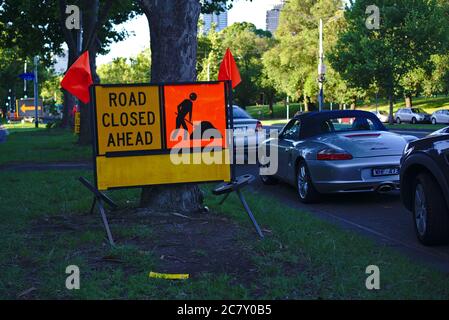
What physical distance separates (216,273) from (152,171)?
6.64 ft

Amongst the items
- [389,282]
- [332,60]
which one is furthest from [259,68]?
[389,282]

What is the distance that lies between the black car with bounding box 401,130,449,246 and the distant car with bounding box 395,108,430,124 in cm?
4965

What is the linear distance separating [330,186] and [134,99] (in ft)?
11.8

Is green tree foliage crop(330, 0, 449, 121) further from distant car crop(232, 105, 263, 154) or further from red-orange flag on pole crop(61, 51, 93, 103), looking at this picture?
red-orange flag on pole crop(61, 51, 93, 103)

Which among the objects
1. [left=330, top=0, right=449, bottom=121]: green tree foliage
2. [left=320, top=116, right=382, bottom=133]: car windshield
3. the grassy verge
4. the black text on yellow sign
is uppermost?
[left=330, top=0, right=449, bottom=121]: green tree foliage

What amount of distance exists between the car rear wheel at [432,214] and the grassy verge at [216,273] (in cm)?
56

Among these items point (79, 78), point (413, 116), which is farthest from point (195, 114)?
point (413, 116)

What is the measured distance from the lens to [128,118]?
22.4 ft

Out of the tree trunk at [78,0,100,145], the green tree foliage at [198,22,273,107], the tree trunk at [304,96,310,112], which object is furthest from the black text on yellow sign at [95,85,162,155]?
the green tree foliage at [198,22,273,107]

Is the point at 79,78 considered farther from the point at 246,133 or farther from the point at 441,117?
the point at 441,117

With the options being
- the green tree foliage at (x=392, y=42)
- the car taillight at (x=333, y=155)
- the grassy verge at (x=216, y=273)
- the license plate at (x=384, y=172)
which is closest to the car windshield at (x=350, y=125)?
the car taillight at (x=333, y=155)

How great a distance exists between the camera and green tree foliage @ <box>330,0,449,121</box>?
44.8 m

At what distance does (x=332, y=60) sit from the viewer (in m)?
49.6

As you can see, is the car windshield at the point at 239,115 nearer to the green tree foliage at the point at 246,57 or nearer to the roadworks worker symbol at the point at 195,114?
the roadworks worker symbol at the point at 195,114
